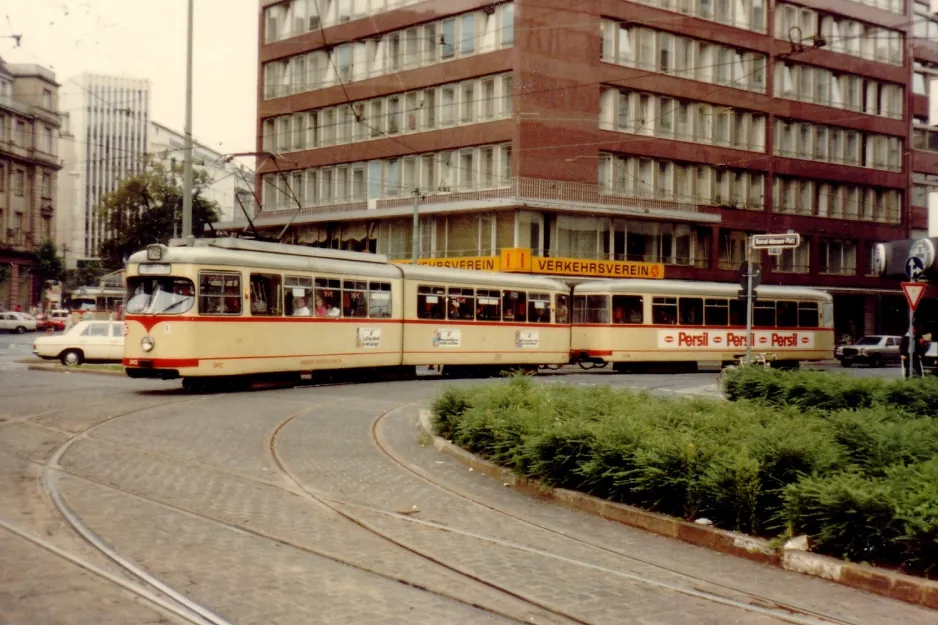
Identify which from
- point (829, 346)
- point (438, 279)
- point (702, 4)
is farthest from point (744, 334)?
point (702, 4)

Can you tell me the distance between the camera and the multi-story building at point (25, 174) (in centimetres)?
7669

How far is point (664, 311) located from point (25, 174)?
2547 inches

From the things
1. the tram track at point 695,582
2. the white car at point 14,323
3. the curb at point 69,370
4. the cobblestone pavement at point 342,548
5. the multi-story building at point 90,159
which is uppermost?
the multi-story building at point 90,159

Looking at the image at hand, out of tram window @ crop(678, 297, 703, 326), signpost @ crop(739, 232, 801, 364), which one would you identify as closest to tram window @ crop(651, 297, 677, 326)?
tram window @ crop(678, 297, 703, 326)

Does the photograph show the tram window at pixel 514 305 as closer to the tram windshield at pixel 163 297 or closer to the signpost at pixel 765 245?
the signpost at pixel 765 245

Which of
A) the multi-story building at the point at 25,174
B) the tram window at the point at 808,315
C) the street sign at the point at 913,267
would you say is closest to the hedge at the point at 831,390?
the street sign at the point at 913,267

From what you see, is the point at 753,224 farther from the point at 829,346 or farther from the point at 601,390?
the point at 601,390

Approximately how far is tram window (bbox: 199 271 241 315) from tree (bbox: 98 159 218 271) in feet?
119

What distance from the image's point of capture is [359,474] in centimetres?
1056

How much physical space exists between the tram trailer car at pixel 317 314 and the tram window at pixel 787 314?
9.04 metres

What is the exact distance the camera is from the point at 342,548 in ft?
23.6

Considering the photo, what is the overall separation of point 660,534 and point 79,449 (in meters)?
7.10

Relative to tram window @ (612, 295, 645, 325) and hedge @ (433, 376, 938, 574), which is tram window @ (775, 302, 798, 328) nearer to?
tram window @ (612, 295, 645, 325)

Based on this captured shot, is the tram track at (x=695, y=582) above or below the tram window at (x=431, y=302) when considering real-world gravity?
below
